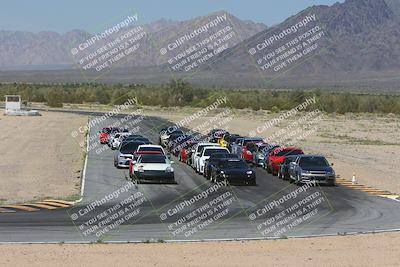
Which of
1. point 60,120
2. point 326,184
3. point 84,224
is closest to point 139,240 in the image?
point 84,224

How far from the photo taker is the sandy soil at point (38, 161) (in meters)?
29.7

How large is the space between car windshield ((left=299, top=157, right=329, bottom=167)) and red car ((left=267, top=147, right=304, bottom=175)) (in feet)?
10.3

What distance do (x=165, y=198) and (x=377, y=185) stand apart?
10.1 m

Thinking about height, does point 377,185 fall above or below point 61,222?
below

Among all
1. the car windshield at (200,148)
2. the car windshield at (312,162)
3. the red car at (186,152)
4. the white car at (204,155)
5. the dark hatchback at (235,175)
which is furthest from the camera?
the red car at (186,152)

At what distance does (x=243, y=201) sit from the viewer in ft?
88.7

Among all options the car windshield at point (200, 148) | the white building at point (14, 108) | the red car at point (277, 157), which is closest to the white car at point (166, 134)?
the car windshield at point (200, 148)

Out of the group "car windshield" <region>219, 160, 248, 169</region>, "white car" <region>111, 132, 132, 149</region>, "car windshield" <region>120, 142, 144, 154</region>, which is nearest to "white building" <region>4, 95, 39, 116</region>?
"white car" <region>111, 132, 132, 149</region>

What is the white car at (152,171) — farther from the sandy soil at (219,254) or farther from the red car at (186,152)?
the sandy soil at (219,254)

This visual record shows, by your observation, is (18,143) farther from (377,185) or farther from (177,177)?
(377,185)

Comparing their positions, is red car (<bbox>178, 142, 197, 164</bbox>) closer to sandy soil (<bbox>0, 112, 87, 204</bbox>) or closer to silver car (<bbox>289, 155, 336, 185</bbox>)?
sandy soil (<bbox>0, 112, 87, 204</bbox>)

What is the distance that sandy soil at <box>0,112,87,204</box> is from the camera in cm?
2966

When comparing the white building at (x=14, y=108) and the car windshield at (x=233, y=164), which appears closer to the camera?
the car windshield at (x=233, y=164)

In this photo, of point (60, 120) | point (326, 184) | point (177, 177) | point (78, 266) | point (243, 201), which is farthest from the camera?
point (60, 120)
